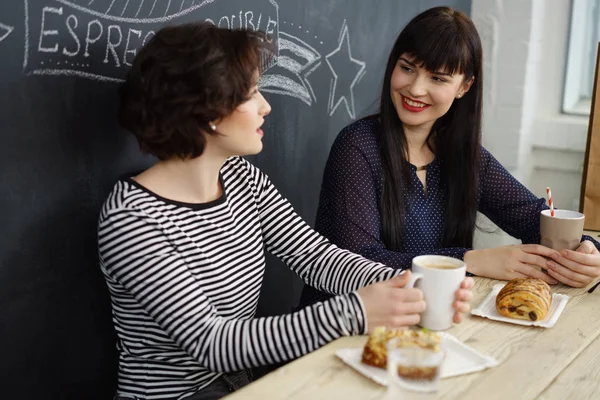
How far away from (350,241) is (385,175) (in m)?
0.20

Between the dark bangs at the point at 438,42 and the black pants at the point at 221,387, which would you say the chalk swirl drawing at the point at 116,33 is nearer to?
the dark bangs at the point at 438,42

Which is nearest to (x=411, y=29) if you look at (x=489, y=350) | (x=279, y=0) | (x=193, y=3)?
(x=279, y=0)

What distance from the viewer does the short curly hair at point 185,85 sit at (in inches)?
43.7

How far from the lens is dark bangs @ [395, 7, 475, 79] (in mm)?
1574

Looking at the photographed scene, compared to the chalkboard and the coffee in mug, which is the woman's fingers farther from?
the chalkboard

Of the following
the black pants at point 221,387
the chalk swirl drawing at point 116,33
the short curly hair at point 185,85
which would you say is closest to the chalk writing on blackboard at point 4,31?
the chalk swirl drawing at point 116,33

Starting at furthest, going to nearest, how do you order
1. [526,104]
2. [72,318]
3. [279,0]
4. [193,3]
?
1. [526,104]
2. [279,0]
3. [193,3]
4. [72,318]

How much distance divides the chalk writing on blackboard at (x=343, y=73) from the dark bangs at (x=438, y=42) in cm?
35

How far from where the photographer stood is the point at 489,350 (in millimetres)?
1048

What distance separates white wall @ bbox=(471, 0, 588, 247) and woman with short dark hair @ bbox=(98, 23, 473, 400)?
139 centimetres

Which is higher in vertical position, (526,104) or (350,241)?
(526,104)

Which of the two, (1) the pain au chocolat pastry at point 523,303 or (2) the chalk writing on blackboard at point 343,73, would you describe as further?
(2) the chalk writing on blackboard at point 343,73

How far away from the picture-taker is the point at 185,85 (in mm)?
1112

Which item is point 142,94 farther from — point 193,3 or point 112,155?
point 193,3
